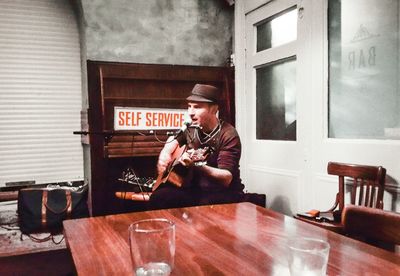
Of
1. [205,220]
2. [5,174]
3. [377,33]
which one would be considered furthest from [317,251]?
[5,174]

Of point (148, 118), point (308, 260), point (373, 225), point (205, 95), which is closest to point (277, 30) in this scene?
point (205, 95)

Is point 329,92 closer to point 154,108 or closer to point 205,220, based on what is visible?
point 154,108

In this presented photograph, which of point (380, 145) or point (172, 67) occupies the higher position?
point (172, 67)

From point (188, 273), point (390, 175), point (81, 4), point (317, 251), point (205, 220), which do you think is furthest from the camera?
point (81, 4)

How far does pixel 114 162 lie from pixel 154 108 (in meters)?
0.72

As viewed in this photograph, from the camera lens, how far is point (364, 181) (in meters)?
2.80

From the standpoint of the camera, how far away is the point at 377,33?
2.83 metres

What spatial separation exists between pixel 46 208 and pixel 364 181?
2.64m

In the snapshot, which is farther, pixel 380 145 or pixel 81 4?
pixel 81 4

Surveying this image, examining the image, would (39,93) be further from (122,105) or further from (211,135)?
(211,135)

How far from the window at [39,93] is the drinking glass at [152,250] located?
3809mm

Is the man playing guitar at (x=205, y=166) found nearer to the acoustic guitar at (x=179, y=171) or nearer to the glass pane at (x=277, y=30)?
the acoustic guitar at (x=179, y=171)

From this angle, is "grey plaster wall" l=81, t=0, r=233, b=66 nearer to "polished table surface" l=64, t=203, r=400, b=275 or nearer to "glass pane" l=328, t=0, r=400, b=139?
"glass pane" l=328, t=0, r=400, b=139

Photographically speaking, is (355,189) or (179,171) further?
(179,171)
